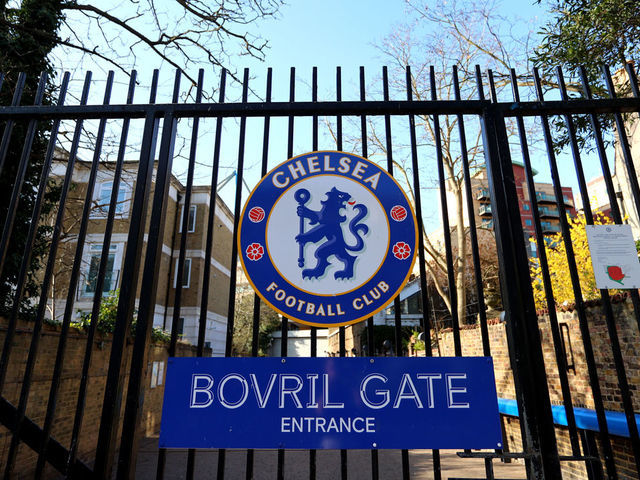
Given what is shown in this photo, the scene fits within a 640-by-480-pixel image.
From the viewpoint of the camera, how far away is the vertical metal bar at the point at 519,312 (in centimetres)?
212

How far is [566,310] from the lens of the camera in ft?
23.3

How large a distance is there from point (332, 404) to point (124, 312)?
1.31 meters

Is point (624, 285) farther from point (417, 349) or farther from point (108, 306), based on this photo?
point (417, 349)

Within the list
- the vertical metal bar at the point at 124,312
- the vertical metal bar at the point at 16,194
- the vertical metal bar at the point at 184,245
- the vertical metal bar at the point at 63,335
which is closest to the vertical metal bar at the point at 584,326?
the vertical metal bar at the point at 184,245

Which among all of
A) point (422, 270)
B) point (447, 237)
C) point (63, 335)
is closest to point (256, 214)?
point (422, 270)

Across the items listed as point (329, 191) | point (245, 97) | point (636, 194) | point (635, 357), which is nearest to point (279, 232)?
point (329, 191)

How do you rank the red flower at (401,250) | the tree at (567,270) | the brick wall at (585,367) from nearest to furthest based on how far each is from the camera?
the red flower at (401,250) < the brick wall at (585,367) < the tree at (567,270)

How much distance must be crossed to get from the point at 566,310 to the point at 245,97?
690 centimetres

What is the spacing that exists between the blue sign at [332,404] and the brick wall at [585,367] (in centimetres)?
292

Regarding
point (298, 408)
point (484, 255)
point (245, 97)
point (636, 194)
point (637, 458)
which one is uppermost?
point (484, 255)

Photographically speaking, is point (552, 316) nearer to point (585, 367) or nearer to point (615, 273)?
point (615, 273)

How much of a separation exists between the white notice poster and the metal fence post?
465 millimetres

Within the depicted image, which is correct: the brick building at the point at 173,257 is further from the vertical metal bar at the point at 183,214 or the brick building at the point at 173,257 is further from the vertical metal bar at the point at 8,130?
the vertical metal bar at the point at 183,214

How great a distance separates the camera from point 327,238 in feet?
8.16
